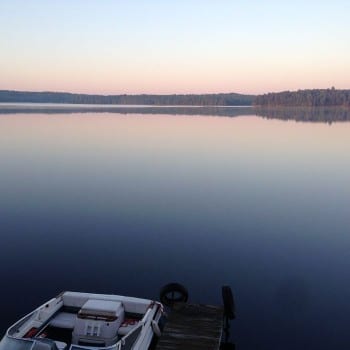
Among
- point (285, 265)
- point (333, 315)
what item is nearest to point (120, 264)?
point (285, 265)

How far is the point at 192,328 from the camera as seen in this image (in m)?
9.47

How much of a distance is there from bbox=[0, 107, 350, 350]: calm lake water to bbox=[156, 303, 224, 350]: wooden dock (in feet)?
3.52

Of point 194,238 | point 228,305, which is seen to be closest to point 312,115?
point 194,238

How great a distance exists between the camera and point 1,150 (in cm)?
3628

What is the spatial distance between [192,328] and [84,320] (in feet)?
8.71

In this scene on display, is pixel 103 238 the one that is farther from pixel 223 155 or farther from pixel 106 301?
pixel 223 155

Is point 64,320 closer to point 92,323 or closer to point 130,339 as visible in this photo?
point 92,323

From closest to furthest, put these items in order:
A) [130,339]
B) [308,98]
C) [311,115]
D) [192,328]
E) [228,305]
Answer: [130,339] < [192,328] < [228,305] < [311,115] < [308,98]

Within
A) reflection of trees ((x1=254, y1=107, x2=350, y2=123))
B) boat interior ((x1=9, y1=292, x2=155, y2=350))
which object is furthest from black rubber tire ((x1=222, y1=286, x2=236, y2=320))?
reflection of trees ((x1=254, y1=107, x2=350, y2=123))

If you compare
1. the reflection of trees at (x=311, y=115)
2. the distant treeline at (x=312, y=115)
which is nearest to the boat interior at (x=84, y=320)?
the distant treeline at (x=312, y=115)

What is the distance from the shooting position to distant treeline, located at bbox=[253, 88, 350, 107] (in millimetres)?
176750

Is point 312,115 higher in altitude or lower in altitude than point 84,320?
higher

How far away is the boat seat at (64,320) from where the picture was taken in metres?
9.80

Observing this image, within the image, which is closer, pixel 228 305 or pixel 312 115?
pixel 228 305
